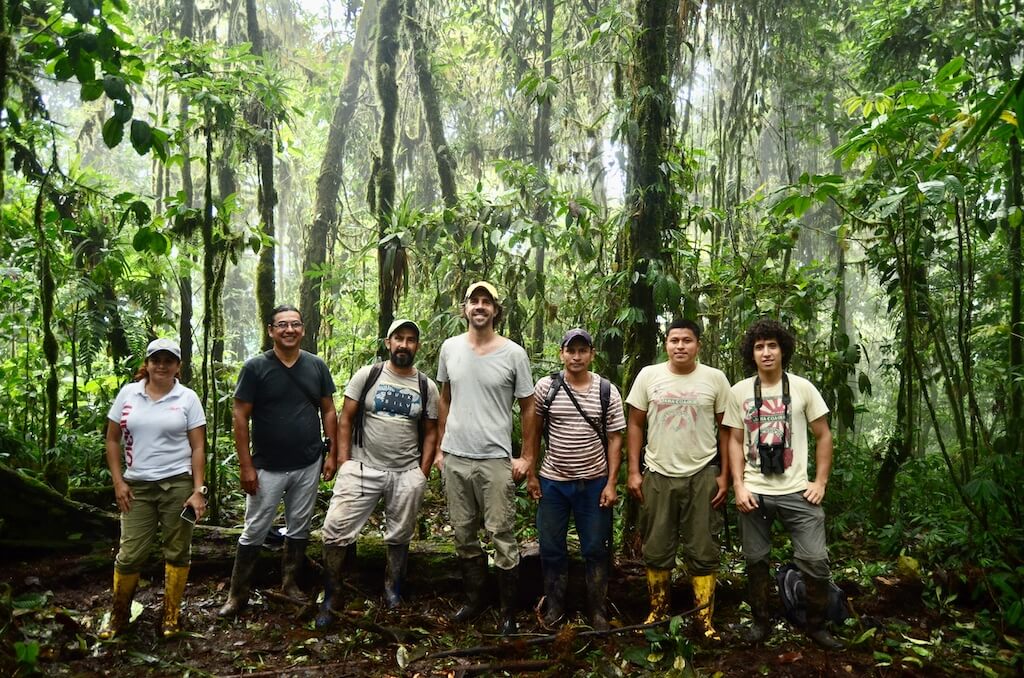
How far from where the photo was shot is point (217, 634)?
12.8 ft

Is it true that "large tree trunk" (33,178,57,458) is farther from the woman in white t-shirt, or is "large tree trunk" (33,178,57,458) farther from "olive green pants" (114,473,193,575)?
"olive green pants" (114,473,193,575)

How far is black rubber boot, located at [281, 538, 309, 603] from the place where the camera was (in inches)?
170

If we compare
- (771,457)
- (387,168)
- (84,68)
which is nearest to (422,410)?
(771,457)

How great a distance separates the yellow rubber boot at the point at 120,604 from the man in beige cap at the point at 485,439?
185cm

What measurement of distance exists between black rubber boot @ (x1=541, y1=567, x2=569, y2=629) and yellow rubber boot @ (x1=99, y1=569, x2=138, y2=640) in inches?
93.5

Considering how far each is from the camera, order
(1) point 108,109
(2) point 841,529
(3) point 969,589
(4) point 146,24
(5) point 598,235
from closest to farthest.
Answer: (3) point 969,589 < (2) point 841,529 < (5) point 598,235 < (4) point 146,24 < (1) point 108,109

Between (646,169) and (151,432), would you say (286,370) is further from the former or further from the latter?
(646,169)

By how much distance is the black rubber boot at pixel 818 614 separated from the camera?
3728 mm

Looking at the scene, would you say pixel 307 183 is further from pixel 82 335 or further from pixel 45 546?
pixel 45 546

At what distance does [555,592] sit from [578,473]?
78 cm

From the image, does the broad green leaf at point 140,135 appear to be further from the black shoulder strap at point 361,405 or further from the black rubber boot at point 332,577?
the black rubber boot at point 332,577

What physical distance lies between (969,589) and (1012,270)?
2315 millimetres

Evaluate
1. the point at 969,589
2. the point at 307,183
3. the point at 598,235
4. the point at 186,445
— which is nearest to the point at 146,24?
the point at 307,183

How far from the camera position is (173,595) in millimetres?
3836
